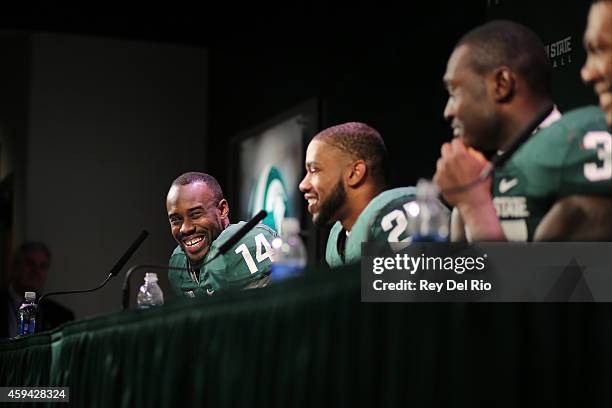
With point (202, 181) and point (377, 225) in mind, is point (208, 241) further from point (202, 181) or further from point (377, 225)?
point (377, 225)

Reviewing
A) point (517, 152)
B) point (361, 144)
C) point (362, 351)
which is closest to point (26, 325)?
point (361, 144)

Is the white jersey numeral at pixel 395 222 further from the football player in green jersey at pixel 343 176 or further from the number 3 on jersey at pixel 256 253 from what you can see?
the number 3 on jersey at pixel 256 253

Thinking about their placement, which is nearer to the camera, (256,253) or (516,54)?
(516,54)

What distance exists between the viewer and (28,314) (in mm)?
4160

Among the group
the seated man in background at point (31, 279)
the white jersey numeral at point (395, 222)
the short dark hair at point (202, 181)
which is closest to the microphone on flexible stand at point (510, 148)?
the white jersey numeral at point (395, 222)

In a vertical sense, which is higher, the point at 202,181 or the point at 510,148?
the point at 202,181

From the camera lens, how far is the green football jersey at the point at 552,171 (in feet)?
6.31

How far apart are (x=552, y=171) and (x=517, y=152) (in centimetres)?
11

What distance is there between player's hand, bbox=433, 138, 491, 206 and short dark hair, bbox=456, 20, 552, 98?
0.18m

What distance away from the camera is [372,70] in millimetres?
5836

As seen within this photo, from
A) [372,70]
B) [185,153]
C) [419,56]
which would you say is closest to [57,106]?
[185,153]

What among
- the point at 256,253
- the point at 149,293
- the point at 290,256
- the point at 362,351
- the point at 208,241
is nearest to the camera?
the point at 362,351

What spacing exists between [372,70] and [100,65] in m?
2.92

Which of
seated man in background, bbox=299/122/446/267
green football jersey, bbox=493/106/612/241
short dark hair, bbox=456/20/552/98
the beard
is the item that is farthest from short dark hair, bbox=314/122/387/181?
green football jersey, bbox=493/106/612/241
